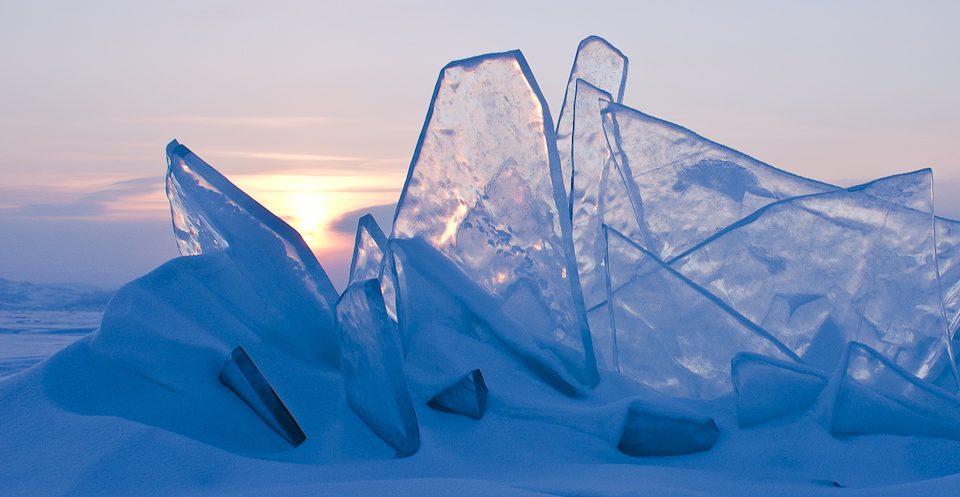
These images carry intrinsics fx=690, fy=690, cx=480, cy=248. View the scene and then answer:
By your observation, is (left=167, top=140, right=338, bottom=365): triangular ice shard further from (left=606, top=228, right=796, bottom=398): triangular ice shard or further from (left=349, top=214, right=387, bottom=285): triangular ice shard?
(left=606, top=228, right=796, bottom=398): triangular ice shard

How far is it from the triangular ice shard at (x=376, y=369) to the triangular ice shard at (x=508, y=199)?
70 cm

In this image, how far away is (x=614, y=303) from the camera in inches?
111

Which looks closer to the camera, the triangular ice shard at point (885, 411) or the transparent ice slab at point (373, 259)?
the triangular ice shard at point (885, 411)

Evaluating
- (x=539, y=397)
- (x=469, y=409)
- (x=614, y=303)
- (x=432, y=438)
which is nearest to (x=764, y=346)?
(x=614, y=303)

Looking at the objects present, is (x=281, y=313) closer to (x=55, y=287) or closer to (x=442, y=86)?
(x=442, y=86)

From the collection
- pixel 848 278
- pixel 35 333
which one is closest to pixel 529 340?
pixel 848 278

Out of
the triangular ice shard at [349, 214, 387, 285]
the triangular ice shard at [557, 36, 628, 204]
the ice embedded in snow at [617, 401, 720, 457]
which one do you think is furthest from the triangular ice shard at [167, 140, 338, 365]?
the triangular ice shard at [557, 36, 628, 204]

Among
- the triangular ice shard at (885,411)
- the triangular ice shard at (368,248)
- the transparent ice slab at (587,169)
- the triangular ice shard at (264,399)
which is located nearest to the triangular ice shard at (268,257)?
the triangular ice shard at (368,248)

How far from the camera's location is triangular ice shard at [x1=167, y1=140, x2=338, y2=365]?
2.47 metres

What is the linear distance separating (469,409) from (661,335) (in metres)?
1.00

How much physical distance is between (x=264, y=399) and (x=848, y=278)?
2278 millimetres

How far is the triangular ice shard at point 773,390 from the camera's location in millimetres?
2055

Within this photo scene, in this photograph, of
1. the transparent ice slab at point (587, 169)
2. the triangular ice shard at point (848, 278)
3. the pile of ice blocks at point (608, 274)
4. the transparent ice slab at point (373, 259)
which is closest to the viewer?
the pile of ice blocks at point (608, 274)

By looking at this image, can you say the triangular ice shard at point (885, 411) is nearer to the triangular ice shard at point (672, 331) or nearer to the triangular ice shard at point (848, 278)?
the triangular ice shard at point (672, 331)
